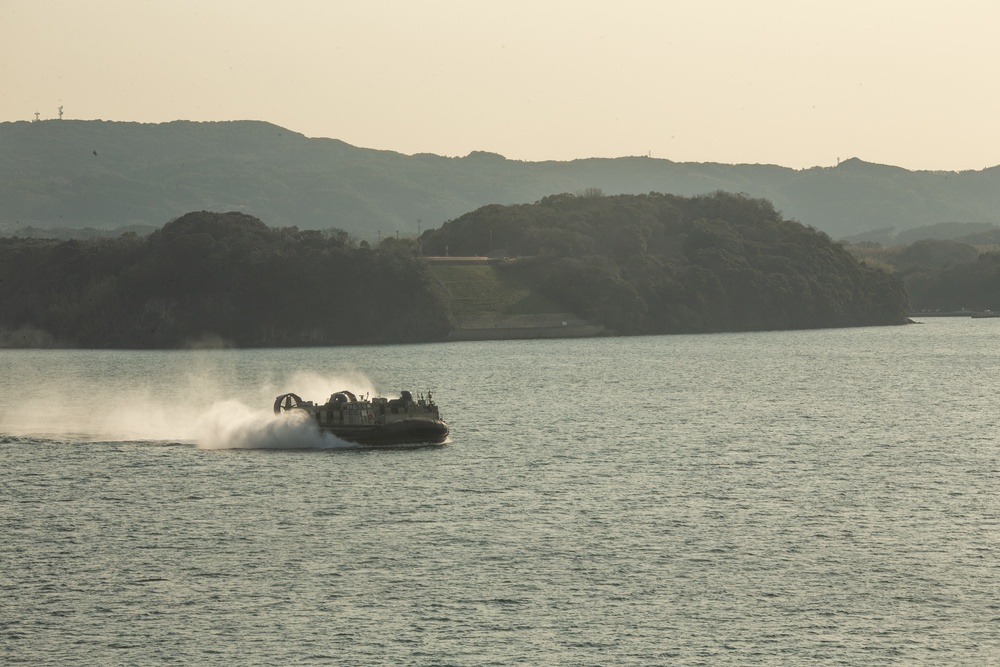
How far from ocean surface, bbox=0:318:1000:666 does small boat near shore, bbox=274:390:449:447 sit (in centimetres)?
111

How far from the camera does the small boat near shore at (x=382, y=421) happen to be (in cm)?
9319

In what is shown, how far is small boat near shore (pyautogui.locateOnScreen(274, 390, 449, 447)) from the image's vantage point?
93.2m

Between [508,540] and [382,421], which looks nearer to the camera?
[508,540]

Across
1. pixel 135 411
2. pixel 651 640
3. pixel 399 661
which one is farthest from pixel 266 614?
pixel 135 411

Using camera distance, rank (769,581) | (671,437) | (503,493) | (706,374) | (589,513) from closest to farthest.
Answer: (769,581) < (589,513) < (503,493) < (671,437) < (706,374)

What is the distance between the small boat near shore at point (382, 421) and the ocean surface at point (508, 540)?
1110 millimetres

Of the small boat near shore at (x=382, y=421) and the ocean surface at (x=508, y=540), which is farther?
the small boat near shore at (x=382, y=421)

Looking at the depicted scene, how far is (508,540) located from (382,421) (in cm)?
3132

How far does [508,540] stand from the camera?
208 feet

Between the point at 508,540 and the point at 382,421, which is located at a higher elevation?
the point at 382,421

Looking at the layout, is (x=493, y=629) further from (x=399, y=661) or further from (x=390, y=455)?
(x=390, y=455)

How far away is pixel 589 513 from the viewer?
70.3 metres

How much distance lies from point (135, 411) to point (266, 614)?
74.8 meters

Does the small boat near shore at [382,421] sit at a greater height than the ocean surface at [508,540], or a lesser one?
greater
